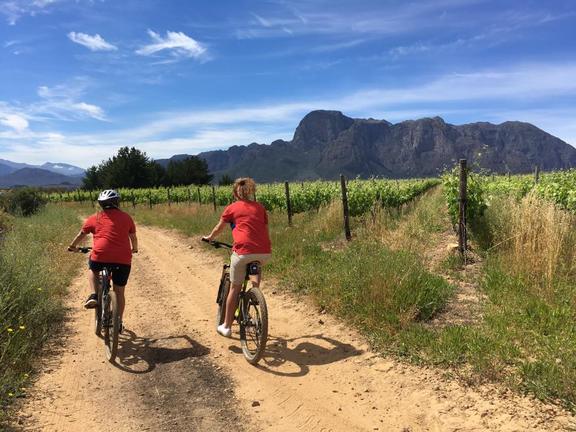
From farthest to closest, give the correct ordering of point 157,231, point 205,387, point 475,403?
1. point 157,231
2. point 205,387
3. point 475,403

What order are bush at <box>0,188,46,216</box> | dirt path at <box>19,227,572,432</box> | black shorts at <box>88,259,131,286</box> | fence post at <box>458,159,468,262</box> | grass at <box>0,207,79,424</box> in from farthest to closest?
bush at <box>0,188,46,216</box> < fence post at <box>458,159,468,262</box> < black shorts at <box>88,259,131,286</box> < grass at <box>0,207,79,424</box> < dirt path at <box>19,227,572,432</box>

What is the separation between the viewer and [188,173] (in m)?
80.8

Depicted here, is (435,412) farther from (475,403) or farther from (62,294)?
(62,294)

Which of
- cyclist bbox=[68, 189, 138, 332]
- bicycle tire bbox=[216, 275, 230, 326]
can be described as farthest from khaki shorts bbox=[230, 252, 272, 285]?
cyclist bbox=[68, 189, 138, 332]

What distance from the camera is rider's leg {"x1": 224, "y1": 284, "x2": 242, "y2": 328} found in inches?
204

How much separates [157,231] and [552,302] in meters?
16.5

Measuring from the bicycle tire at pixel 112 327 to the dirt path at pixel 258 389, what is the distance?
14 cm

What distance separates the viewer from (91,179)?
8562 cm

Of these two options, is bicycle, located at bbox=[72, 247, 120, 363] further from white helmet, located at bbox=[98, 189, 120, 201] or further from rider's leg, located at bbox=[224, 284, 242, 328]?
rider's leg, located at bbox=[224, 284, 242, 328]

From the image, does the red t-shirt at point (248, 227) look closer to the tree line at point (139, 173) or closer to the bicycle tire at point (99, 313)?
the bicycle tire at point (99, 313)

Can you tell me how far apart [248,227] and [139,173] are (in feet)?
257

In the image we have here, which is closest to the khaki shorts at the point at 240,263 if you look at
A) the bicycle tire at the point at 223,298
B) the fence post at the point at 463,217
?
the bicycle tire at the point at 223,298

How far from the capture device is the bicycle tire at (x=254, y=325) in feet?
15.4

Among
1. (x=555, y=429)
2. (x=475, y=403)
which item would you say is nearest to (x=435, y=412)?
(x=475, y=403)
